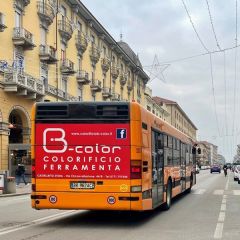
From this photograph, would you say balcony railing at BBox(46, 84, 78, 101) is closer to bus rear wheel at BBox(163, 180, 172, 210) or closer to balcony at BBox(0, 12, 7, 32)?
balcony at BBox(0, 12, 7, 32)

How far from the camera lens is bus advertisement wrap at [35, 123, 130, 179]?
11930 mm

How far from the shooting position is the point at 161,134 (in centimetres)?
1500

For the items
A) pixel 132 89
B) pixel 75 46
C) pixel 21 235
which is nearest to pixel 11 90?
pixel 75 46

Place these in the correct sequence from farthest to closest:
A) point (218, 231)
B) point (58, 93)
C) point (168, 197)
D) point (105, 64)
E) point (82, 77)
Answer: point (105, 64), point (82, 77), point (58, 93), point (168, 197), point (218, 231)

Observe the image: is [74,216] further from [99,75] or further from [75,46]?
[99,75]

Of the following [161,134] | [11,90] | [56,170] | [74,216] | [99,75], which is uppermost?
[99,75]

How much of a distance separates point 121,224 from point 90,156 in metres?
1.82

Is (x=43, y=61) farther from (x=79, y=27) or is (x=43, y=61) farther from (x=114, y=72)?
(x=114, y=72)

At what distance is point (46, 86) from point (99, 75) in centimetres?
1835

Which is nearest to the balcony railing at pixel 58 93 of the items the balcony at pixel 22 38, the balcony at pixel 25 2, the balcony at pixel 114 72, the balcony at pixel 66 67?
the balcony at pixel 66 67

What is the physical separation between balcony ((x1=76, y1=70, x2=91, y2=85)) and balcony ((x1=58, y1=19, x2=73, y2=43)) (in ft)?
14.7

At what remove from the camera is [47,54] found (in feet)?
138

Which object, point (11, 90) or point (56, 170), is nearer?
point (56, 170)

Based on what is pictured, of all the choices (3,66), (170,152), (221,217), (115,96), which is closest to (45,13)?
(3,66)
